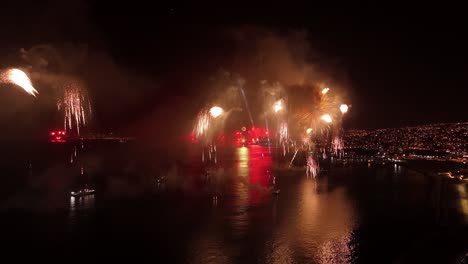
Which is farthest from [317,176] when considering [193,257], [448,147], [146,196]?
[448,147]

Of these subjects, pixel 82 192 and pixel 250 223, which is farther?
pixel 82 192

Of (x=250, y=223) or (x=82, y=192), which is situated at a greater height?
(x=82, y=192)

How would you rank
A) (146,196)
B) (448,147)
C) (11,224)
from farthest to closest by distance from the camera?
(448,147)
(146,196)
(11,224)

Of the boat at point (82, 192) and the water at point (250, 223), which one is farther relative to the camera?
the boat at point (82, 192)

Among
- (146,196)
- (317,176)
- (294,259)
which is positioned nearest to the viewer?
(294,259)

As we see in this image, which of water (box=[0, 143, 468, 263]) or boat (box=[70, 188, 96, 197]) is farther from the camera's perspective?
boat (box=[70, 188, 96, 197])

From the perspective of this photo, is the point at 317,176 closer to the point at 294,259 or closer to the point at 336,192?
the point at 336,192

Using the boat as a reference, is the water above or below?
below

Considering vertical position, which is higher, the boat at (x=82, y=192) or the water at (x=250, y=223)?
the boat at (x=82, y=192)
